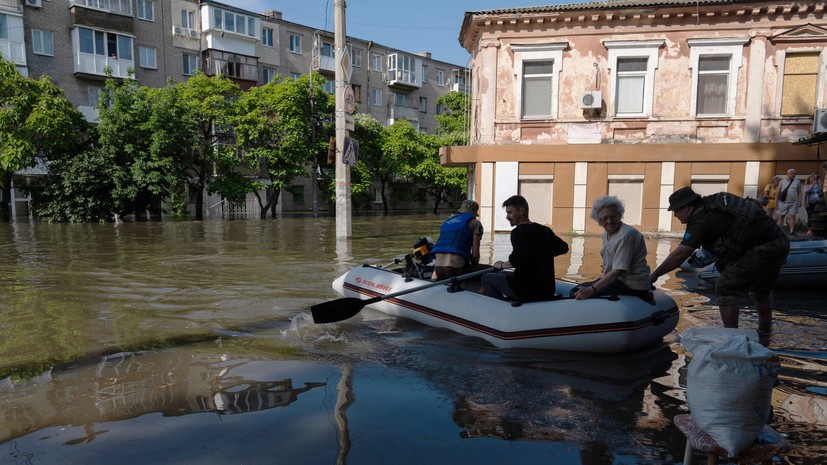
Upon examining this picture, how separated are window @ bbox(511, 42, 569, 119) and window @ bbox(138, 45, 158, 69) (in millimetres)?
24511

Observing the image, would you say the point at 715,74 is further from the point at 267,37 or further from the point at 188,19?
the point at 267,37

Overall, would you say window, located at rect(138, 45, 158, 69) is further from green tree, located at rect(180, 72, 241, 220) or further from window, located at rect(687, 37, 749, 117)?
window, located at rect(687, 37, 749, 117)

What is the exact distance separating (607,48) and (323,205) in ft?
88.5

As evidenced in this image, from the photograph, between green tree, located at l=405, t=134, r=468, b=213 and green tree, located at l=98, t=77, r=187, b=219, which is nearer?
green tree, located at l=98, t=77, r=187, b=219

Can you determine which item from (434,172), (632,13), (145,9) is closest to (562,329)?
(632,13)

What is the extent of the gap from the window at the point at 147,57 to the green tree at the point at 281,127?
7981 mm

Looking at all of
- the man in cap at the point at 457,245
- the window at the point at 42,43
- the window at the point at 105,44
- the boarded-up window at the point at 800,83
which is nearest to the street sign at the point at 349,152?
the man in cap at the point at 457,245

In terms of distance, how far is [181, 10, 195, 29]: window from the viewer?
34094mm

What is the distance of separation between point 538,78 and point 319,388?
15800 millimetres

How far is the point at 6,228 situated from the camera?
21.0 m

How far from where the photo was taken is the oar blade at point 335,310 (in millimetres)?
6082

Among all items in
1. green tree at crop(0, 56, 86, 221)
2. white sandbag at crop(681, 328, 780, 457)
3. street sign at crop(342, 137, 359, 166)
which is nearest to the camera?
white sandbag at crop(681, 328, 780, 457)

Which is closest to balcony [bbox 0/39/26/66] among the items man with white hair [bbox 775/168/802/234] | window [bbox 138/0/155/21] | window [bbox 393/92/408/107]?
window [bbox 138/0/155/21]

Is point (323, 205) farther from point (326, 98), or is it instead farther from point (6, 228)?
point (6, 228)
